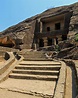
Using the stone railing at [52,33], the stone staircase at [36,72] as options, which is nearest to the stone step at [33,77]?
the stone staircase at [36,72]

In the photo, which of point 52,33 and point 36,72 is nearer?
point 36,72

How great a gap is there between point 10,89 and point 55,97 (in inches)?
62.3

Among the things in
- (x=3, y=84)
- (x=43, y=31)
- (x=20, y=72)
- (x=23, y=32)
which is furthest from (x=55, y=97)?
(x=43, y=31)

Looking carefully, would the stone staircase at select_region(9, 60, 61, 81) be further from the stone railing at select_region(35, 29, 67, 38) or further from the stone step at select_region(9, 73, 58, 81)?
the stone railing at select_region(35, 29, 67, 38)

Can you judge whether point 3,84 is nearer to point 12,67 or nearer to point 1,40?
point 12,67

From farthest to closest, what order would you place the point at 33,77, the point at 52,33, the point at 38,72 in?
1. the point at 52,33
2. the point at 38,72
3. the point at 33,77

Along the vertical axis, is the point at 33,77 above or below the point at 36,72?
below

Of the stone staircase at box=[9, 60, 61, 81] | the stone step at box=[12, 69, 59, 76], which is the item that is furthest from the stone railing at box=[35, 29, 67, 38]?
the stone step at box=[12, 69, 59, 76]

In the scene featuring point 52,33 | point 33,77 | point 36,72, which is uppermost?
point 52,33

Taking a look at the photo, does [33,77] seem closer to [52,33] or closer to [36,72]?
[36,72]

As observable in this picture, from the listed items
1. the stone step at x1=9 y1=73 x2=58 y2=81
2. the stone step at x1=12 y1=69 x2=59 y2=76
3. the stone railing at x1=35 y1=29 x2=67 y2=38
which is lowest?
the stone step at x1=9 y1=73 x2=58 y2=81

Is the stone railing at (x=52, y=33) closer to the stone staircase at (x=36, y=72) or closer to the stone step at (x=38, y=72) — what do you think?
the stone staircase at (x=36, y=72)

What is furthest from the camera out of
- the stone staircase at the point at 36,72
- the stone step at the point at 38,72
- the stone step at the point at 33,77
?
the stone step at the point at 38,72

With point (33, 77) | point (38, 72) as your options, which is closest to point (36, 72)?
point (38, 72)
